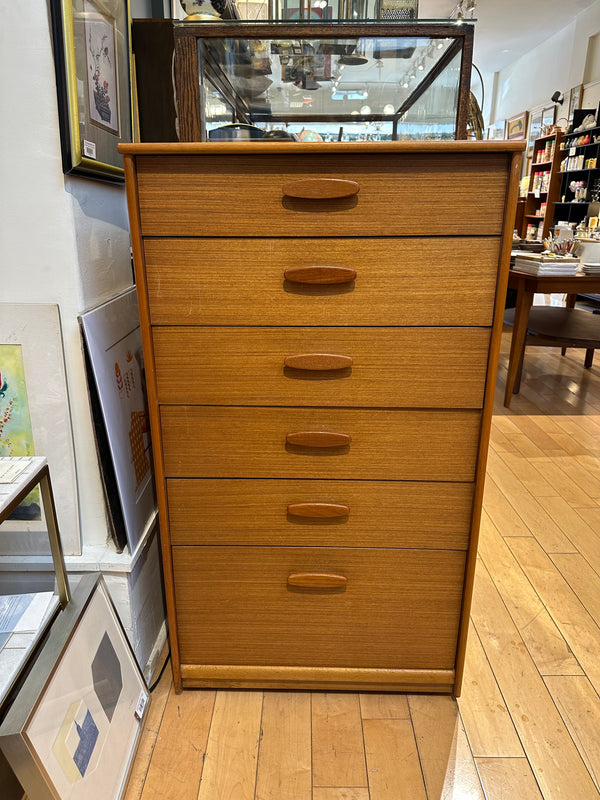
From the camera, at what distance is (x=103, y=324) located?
1180 millimetres

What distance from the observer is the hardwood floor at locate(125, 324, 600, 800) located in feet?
3.75

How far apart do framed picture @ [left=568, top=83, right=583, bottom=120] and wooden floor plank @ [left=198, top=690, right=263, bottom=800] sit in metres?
8.34

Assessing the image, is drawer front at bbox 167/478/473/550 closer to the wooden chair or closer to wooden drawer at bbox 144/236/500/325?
wooden drawer at bbox 144/236/500/325

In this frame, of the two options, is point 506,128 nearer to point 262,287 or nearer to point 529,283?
point 529,283

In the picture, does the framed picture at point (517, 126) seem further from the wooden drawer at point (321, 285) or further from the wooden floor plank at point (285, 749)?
the wooden floor plank at point (285, 749)

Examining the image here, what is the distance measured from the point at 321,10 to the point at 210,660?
5.08 ft

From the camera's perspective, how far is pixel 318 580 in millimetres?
1210

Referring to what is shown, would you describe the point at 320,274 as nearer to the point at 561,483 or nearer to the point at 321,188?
A: the point at 321,188

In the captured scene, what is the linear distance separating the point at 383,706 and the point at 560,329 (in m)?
2.60

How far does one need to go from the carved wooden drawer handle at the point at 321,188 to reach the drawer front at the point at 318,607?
70 centimetres

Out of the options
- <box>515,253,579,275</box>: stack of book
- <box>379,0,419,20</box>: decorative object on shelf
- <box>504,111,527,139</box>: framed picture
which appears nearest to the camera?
<box>379,0,419,20</box>: decorative object on shelf

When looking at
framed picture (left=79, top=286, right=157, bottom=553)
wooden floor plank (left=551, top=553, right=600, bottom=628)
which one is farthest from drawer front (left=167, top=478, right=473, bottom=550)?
wooden floor plank (left=551, top=553, right=600, bottom=628)

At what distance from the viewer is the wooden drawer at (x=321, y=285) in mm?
998

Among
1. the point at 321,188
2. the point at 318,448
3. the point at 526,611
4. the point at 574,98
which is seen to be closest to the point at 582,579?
the point at 526,611
